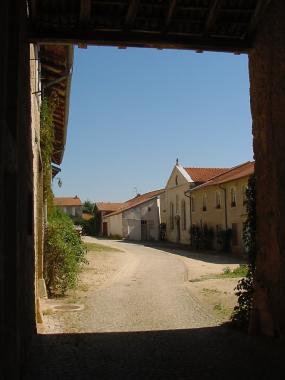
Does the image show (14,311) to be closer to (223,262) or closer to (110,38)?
(110,38)

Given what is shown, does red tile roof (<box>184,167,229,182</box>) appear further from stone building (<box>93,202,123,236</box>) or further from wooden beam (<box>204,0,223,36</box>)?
wooden beam (<box>204,0,223,36</box>)

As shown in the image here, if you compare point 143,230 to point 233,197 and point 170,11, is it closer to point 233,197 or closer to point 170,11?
point 233,197

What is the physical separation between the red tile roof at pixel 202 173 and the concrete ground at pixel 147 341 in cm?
2969

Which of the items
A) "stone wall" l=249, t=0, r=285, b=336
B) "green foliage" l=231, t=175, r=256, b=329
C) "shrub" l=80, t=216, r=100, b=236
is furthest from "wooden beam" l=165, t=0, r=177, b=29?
"shrub" l=80, t=216, r=100, b=236

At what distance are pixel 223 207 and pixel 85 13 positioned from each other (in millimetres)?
28578

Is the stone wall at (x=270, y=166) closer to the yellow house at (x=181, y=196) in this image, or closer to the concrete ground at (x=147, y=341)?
the concrete ground at (x=147, y=341)

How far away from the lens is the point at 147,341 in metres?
8.23

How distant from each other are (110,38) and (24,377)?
5.55m

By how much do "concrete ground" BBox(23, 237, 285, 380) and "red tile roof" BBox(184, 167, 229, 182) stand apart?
97.4ft

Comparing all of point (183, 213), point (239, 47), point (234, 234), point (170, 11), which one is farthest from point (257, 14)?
point (183, 213)

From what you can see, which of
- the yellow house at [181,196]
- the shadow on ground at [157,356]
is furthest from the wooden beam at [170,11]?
the yellow house at [181,196]

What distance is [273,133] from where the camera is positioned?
8.02 metres

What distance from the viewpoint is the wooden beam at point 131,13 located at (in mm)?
7699

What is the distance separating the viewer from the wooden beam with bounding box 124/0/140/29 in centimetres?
770
